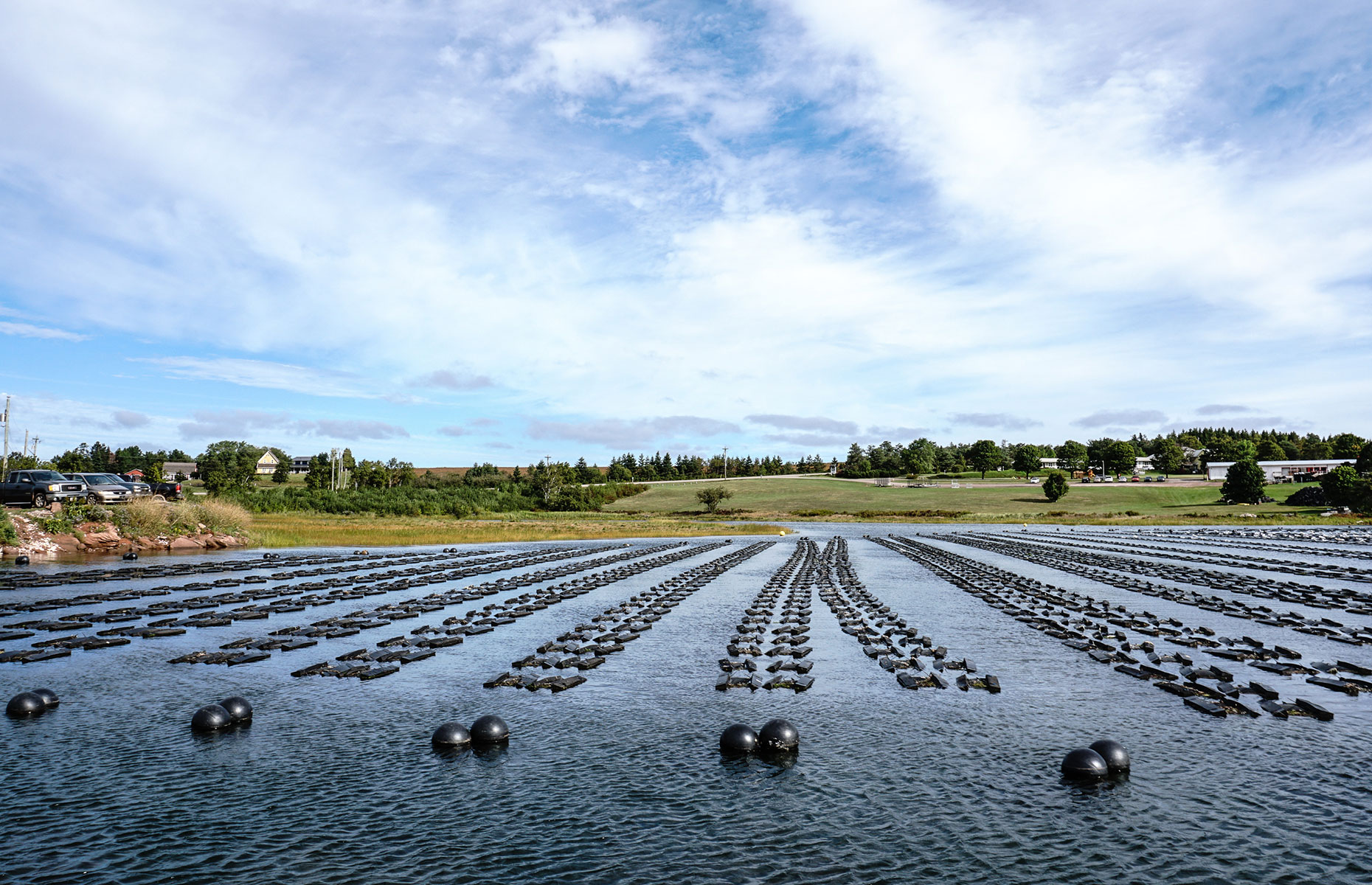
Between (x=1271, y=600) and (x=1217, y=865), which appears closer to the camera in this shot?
(x=1217, y=865)

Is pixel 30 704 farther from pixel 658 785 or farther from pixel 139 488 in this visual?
pixel 139 488

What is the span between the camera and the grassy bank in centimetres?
5424

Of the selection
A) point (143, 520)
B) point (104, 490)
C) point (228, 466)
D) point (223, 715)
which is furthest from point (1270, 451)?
point (223, 715)

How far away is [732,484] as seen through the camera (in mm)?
151875

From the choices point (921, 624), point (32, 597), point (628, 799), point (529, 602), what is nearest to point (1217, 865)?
point (628, 799)

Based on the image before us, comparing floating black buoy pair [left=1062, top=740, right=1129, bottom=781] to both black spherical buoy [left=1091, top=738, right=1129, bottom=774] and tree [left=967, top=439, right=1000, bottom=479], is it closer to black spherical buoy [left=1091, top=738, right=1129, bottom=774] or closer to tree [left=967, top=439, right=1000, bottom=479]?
black spherical buoy [left=1091, top=738, right=1129, bottom=774]

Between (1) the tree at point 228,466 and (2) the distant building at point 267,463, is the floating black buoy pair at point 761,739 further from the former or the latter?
(2) the distant building at point 267,463

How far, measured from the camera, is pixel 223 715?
11219 mm

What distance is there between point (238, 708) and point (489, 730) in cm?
395

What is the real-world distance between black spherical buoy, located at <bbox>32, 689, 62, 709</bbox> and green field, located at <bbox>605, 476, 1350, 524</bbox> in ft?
334

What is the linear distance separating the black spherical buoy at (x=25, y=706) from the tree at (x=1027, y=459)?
180033 millimetres

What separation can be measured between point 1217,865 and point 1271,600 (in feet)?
81.6

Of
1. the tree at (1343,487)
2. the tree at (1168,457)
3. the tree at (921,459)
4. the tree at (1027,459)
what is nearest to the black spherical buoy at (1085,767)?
the tree at (1343,487)

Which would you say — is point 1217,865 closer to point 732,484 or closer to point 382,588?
point 382,588
